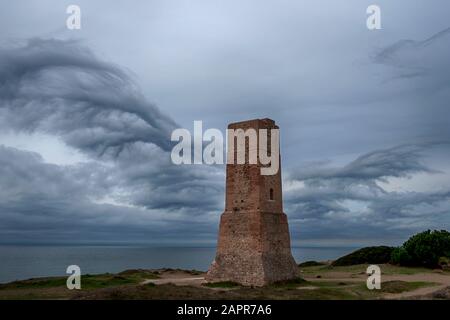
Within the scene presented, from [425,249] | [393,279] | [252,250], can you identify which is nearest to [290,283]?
[252,250]

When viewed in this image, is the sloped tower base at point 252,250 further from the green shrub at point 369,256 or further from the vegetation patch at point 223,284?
the green shrub at point 369,256

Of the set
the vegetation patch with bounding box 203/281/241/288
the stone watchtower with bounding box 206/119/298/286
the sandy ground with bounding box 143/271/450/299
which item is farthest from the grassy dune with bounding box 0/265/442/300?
the stone watchtower with bounding box 206/119/298/286

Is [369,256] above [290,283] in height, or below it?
below

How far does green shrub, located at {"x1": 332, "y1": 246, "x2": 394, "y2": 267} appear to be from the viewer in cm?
4750

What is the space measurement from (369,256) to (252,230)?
88.7ft

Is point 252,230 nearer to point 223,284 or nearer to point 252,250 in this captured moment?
point 252,250

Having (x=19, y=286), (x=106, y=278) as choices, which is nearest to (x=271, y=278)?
(x=106, y=278)

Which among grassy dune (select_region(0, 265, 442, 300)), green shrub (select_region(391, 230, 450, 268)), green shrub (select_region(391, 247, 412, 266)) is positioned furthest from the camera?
green shrub (select_region(391, 247, 412, 266))

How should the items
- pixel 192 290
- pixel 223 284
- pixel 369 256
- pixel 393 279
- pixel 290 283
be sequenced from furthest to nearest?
pixel 369 256, pixel 393 279, pixel 290 283, pixel 223 284, pixel 192 290

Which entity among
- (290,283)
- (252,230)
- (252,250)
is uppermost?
(252,230)

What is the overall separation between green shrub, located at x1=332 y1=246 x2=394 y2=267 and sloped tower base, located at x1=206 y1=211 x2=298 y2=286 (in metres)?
22.3

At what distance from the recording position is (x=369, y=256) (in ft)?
160

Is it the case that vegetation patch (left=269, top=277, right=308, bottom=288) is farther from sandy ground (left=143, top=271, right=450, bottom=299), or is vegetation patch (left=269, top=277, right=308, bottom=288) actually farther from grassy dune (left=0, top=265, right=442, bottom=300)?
sandy ground (left=143, top=271, right=450, bottom=299)
